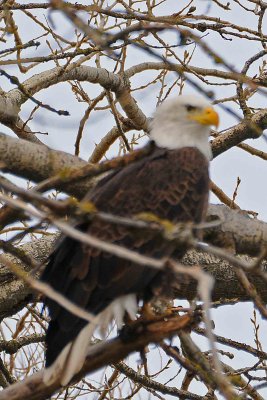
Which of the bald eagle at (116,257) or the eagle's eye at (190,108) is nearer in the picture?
the bald eagle at (116,257)

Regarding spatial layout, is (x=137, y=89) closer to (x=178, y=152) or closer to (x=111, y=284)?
(x=178, y=152)

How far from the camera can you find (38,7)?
6.47 m

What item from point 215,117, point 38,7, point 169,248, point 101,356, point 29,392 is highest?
point 38,7

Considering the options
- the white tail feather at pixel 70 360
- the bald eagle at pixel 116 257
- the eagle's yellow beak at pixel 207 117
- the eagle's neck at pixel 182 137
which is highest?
the eagle's yellow beak at pixel 207 117

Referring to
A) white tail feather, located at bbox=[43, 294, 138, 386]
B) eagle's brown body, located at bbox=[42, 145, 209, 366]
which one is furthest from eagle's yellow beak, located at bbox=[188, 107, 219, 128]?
white tail feather, located at bbox=[43, 294, 138, 386]

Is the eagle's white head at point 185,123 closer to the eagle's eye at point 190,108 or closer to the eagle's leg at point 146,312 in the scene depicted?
the eagle's eye at point 190,108

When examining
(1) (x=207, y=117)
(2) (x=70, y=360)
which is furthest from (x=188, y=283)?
(2) (x=70, y=360)

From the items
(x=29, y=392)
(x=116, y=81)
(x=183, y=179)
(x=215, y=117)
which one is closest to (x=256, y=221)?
(x=183, y=179)

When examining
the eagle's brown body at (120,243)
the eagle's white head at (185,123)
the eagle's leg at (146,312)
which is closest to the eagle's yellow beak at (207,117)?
the eagle's white head at (185,123)

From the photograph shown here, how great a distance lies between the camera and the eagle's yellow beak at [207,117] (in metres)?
5.47

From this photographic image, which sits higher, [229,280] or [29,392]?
[229,280]

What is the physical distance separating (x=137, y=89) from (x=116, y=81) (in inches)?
21.8

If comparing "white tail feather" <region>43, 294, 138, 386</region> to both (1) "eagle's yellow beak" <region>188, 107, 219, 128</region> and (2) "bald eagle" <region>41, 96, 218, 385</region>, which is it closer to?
(2) "bald eagle" <region>41, 96, 218, 385</region>

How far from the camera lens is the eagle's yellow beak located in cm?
547
